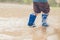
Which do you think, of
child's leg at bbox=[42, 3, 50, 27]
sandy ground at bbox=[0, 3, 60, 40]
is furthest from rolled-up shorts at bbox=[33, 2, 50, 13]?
sandy ground at bbox=[0, 3, 60, 40]

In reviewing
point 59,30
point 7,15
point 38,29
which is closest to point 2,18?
point 7,15

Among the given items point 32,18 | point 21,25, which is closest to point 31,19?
point 32,18

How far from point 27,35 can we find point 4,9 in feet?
4.63

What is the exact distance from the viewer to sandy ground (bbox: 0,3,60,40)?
2.88 metres

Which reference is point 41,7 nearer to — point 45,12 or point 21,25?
point 45,12

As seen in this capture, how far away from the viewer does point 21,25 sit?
3324 millimetres

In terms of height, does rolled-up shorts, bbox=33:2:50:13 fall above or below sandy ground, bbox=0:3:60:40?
above

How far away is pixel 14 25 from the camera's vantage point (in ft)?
10.9


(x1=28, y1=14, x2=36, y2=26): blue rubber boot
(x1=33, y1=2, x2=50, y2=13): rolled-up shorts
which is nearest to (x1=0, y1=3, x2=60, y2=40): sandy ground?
(x1=28, y1=14, x2=36, y2=26): blue rubber boot

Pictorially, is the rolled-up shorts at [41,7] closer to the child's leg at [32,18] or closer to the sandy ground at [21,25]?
the child's leg at [32,18]

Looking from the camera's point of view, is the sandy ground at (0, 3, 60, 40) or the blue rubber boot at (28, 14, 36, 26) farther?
the blue rubber boot at (28, 14, 36, 26)

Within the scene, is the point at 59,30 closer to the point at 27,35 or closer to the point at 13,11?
the point at 27,35

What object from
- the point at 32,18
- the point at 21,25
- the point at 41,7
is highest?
the point at 41,7

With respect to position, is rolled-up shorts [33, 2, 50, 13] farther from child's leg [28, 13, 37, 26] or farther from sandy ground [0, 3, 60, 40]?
sandy ground [0, 3, 60, 40]
